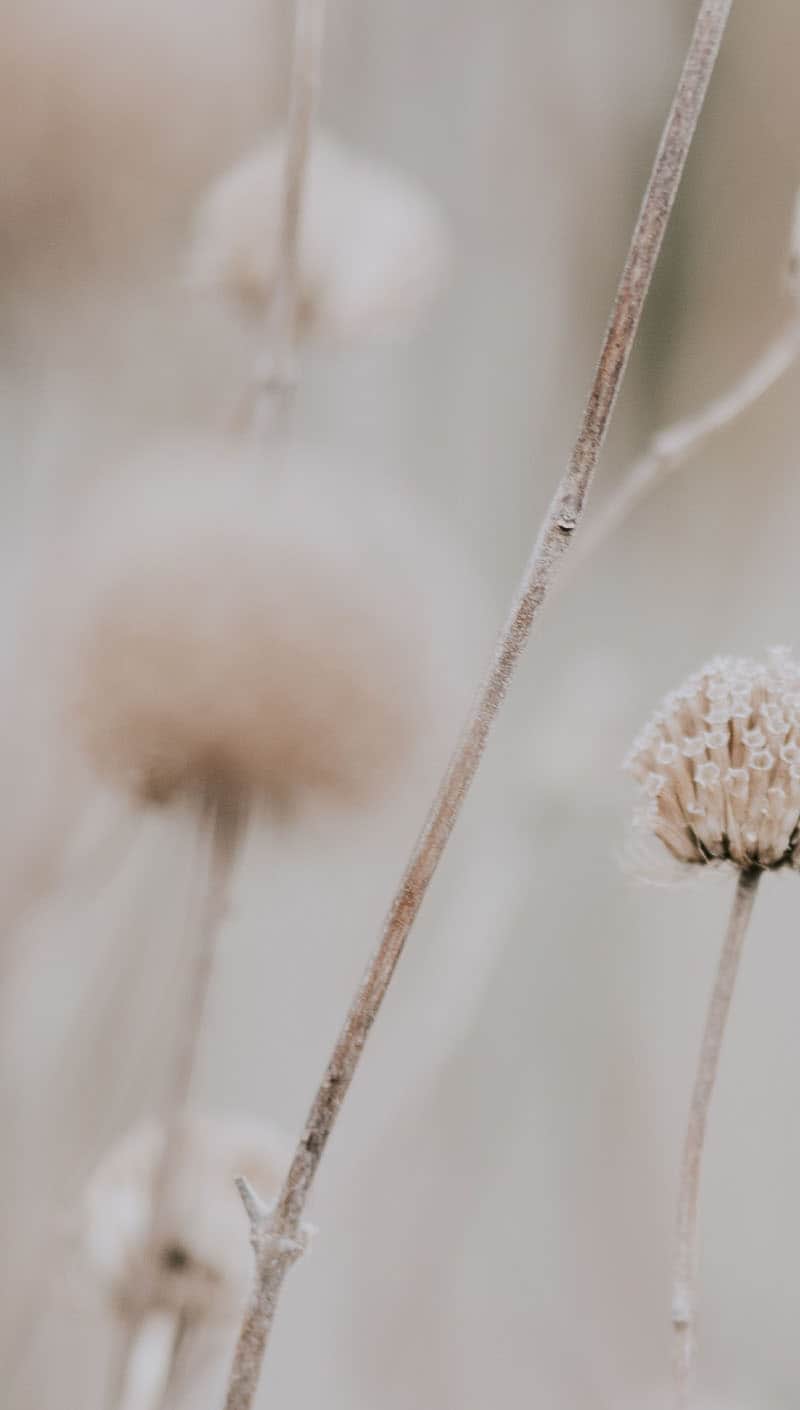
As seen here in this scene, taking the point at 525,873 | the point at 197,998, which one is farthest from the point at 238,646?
the point at 525,873

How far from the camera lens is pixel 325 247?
0.37 m

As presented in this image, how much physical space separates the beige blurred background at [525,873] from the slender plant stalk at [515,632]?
299mm

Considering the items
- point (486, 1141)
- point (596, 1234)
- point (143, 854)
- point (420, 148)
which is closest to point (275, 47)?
point (420, 148)

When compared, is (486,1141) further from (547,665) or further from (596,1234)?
(547,665)

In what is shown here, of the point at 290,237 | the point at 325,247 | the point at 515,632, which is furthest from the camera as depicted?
the point at 325,247

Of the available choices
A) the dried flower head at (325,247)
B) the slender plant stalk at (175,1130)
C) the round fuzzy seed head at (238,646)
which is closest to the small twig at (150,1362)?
the slender plant stalk at (175,1130)

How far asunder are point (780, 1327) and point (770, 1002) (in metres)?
0.18

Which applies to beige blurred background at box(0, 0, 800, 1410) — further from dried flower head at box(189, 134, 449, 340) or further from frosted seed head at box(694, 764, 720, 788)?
frosted seed head at box(694, 764, 720, 788)

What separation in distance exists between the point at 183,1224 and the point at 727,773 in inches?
7.1

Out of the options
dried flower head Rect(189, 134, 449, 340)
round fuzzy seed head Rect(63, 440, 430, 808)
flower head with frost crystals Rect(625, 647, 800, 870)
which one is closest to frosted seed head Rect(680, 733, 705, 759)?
flower head with frost crystals Rect(625, 647, 800, 870)

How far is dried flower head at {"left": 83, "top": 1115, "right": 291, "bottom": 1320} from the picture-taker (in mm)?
278

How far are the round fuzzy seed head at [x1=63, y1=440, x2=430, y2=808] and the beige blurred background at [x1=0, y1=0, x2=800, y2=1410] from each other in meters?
0.16

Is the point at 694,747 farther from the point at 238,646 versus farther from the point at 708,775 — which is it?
the point at 238,646

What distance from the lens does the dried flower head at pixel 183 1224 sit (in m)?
0.28
